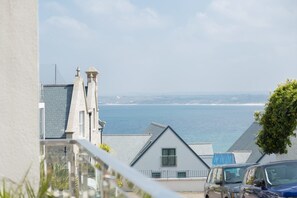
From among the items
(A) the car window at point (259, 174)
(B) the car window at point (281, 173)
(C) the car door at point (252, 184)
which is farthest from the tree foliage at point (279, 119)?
(B) the car window at point (281, 173)

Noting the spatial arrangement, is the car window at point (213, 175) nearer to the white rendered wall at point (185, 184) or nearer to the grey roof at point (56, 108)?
the grey roof at point (56, 108)

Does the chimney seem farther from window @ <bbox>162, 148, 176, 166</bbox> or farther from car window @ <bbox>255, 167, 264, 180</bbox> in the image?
car window @ <bbox>255, 167, 264, 180</bbox>

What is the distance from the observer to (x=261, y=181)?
14.5 meters

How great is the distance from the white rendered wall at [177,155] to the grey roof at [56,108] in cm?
2022

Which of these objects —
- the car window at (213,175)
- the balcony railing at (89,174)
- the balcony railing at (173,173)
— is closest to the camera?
the balcony railing at (89,174)

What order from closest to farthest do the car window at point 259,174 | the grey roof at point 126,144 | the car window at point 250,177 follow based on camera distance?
the car window at point 259,174 → the car window at point 250,177 → the grey roof at point 126,144

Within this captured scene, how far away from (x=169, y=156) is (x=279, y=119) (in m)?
27.1

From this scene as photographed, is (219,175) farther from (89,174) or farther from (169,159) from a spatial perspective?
(169,159)

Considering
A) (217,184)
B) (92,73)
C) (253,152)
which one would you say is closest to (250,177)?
(217,184)

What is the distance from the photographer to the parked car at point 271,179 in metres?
13.8

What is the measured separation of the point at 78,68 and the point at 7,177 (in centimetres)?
3083

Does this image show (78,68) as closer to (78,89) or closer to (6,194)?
(78,89)

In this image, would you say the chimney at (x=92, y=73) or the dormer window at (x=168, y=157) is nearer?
the chimney at (x=92, y=73)

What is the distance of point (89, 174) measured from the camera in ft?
18.8
